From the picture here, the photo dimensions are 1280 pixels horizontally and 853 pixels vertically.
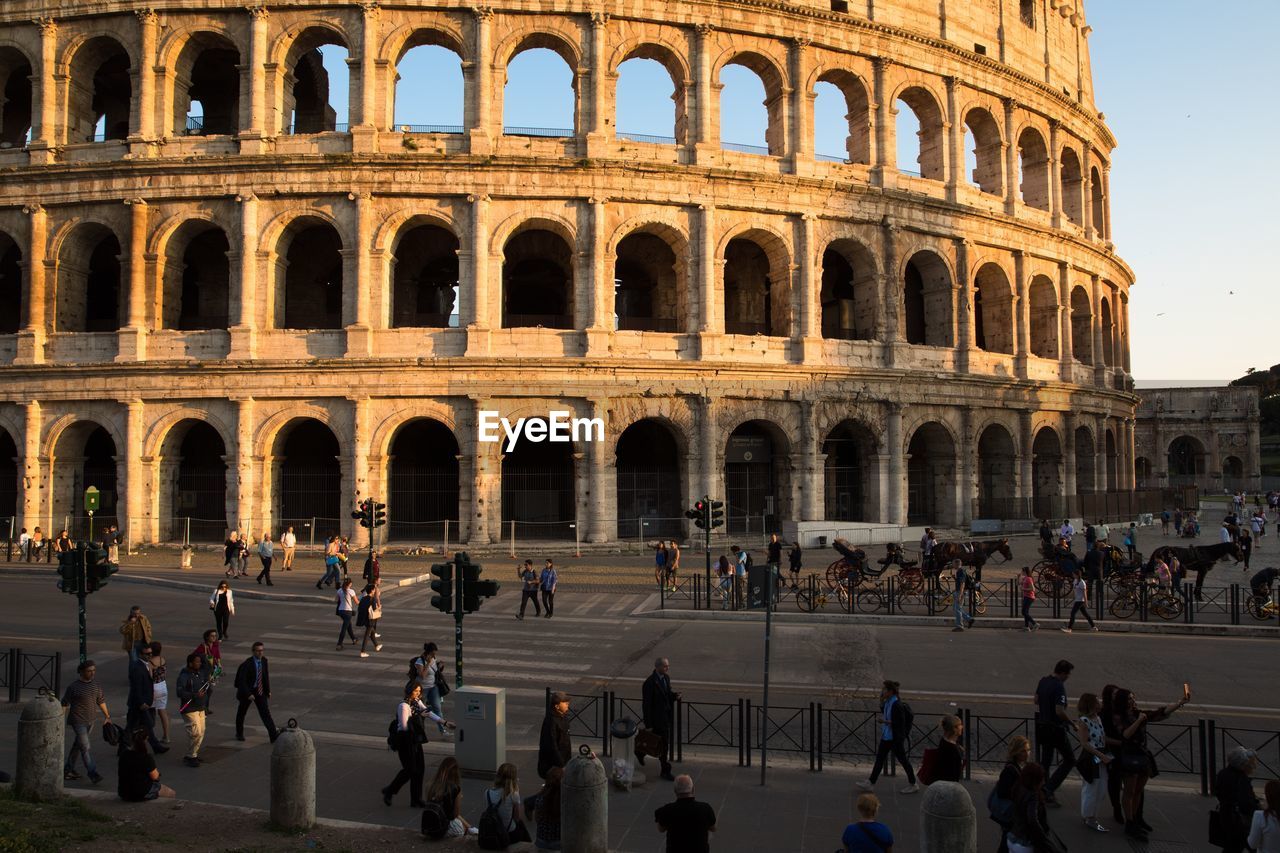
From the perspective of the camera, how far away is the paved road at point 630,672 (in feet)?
27.7

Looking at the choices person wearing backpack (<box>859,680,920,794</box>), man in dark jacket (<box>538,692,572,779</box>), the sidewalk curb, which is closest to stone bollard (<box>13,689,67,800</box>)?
man in dark jacket (<box>538,692,572,779</box>)

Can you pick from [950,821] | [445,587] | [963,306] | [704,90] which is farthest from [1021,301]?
[950,821]

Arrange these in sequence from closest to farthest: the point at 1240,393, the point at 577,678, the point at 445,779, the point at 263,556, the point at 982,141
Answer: the point at 445,779 → the point at 577,678 → the point at 263,556 → the point at 982,141 → the point at 1240,393

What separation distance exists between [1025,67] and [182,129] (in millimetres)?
34074

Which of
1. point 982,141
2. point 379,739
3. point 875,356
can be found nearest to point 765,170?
point 875,356

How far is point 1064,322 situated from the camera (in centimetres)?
3616

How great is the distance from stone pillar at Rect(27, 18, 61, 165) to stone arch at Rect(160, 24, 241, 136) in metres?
3.93

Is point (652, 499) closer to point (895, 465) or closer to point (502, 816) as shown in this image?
point (895, 465)

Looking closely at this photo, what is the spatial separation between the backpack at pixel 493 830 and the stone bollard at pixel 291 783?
5.69 ft

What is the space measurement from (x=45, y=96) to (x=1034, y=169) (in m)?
39.2

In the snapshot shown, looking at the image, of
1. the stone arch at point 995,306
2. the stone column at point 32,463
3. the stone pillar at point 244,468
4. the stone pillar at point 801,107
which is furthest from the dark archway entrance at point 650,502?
the stone column at point 32,463

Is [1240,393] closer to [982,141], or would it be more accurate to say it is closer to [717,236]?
[982,141]

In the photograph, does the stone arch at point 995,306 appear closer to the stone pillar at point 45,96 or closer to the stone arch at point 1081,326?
the stone arch at point 1081,326

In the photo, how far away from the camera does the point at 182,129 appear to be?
2892 cm
